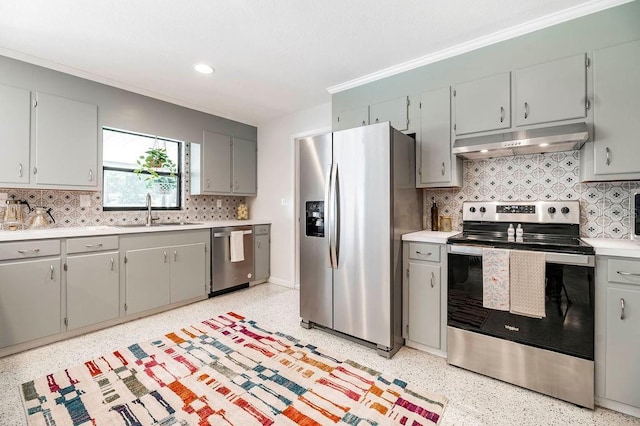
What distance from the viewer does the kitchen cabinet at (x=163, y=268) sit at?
9.78 ft

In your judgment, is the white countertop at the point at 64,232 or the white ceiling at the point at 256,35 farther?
the white countertop at the point at 64,232

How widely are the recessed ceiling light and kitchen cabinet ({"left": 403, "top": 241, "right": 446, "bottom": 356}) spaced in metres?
2.46

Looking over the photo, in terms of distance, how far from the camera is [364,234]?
2.43 m

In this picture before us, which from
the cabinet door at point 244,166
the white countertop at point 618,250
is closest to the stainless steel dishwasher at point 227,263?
the cabinet door at point 244,166

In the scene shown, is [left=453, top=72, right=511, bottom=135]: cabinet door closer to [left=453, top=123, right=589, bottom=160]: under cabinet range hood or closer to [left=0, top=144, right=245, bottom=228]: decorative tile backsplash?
[left=453, top=123, right=589, bottom=160]: under cabinet range hood

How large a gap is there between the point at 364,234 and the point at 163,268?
2.27 metres

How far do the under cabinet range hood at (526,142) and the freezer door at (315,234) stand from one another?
113 cm

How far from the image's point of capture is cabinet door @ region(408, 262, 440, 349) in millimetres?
2340

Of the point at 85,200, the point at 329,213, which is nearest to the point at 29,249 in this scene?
the point at 85,200

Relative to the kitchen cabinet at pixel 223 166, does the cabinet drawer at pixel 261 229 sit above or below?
below

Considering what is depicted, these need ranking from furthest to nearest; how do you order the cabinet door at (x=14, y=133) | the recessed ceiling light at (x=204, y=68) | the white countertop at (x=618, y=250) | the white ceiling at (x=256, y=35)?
the recessed ceiling light at (x=204, y=68) < the cabinet door at (x=14, y=133) < the white ceiling at (x=256, y=35) < the white countertop at (x=618, y=250)

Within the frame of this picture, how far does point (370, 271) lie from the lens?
2.41 meters

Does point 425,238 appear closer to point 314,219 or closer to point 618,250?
point 314,219

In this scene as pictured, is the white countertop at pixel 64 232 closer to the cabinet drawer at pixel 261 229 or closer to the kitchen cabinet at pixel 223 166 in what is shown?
the kitchen cabinet at pixel 223 166
